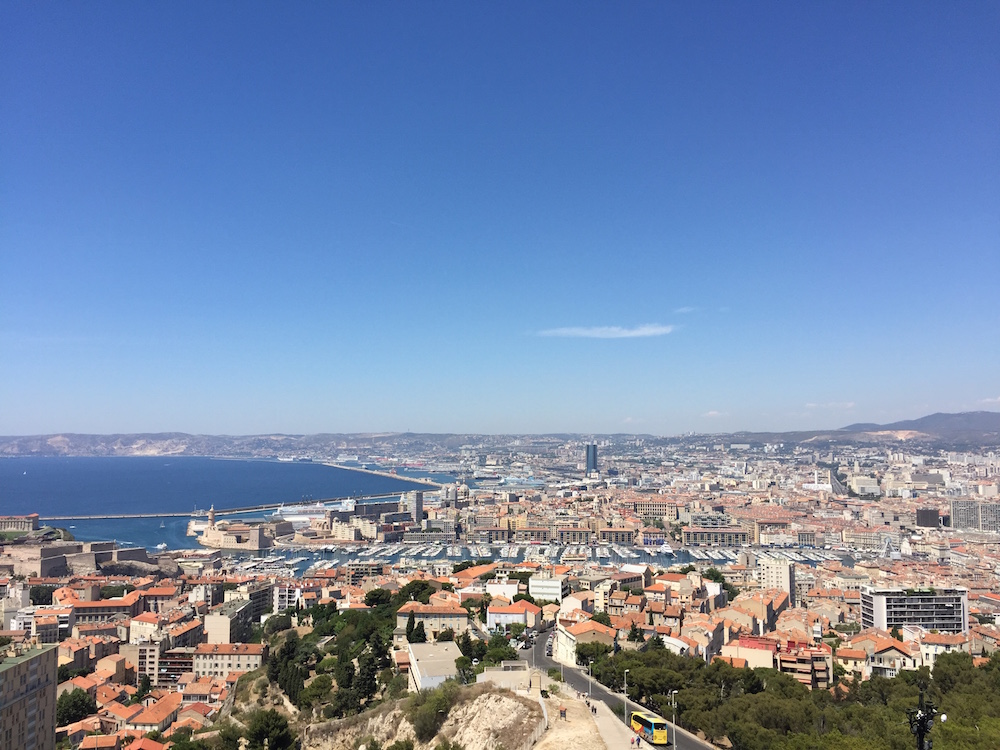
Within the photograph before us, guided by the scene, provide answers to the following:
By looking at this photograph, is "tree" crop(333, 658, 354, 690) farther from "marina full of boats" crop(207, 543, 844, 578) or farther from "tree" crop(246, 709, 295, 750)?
"marina full of boats" crop(207, 543, 844, 578)

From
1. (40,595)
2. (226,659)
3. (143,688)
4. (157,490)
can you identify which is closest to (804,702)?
(226,659)

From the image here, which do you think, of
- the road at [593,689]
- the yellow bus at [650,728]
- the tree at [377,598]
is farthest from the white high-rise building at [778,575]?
the yellow bus at [650,728]

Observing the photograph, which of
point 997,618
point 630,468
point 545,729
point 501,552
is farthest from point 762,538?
point 630,468

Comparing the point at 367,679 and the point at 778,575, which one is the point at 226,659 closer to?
the point at 367,679

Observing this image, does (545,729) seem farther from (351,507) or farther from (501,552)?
(351,507)

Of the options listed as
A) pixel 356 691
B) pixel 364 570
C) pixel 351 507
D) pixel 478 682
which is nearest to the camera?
pixel 478 682

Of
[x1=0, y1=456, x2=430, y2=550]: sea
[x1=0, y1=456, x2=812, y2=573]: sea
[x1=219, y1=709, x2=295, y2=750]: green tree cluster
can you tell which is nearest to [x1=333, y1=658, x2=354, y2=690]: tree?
[x1=219, y1=709, x2=295, y2=750]: green tree cluster
